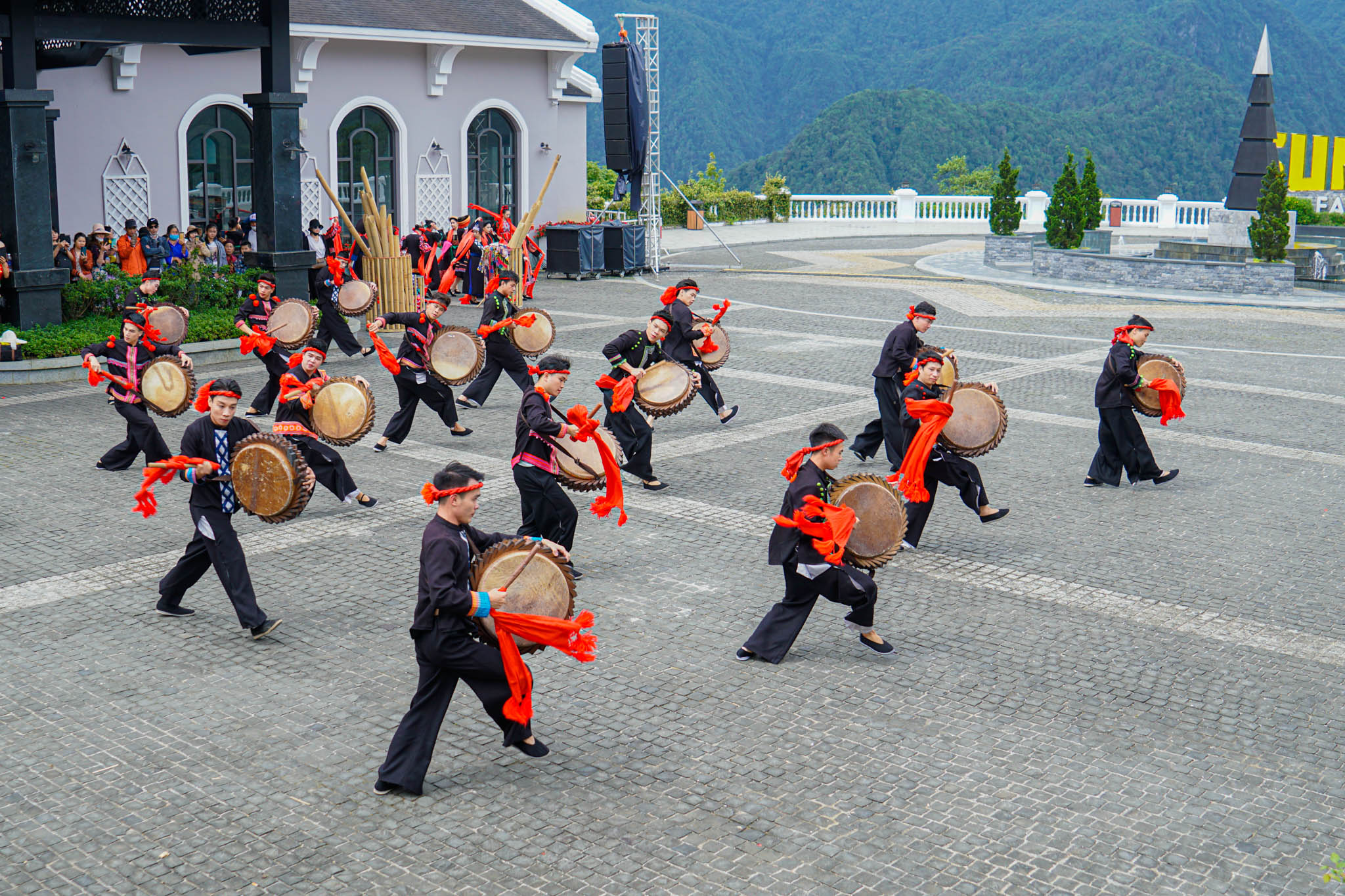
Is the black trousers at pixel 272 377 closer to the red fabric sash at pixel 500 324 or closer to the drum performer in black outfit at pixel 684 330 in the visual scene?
the red fabric sash at pixel 500 324

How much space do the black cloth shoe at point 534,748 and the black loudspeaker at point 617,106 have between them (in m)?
→ 23.2

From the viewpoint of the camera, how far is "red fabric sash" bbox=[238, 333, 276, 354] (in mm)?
13812

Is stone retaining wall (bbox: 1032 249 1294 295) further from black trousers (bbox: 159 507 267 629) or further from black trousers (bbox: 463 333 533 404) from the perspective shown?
black trousers (bbox: 159 507 267 629)

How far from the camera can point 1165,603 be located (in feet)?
30.3

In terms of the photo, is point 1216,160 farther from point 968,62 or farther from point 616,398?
point 616,398

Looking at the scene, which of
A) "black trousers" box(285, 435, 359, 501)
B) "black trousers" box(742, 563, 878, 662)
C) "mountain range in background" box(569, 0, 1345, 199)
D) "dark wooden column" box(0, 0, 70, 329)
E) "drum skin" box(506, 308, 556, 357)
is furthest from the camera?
"mountain range in background" box(569, 0, 1345, 199)

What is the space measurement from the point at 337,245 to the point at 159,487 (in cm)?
834

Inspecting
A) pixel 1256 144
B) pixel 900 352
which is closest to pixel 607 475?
pixel 900 352

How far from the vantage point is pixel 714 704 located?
758 cm

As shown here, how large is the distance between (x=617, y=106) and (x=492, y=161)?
3301 mm

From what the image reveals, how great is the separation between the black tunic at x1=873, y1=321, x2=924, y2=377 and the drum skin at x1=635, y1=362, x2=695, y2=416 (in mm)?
1812

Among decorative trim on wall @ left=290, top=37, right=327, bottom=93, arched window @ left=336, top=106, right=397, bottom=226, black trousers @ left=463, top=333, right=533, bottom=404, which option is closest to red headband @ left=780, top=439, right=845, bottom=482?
black trousers @ left=463, top=333, right=533, bottom=404

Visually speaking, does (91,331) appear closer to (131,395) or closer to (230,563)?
(131,395)

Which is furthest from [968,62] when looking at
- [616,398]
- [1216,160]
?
[616,398]
